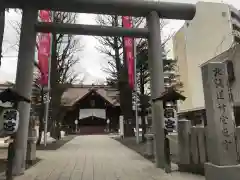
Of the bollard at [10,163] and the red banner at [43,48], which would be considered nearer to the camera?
the bollard at [10,163]

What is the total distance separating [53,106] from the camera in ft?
60.2

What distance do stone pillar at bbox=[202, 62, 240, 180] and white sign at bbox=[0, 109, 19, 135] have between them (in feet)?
16.2

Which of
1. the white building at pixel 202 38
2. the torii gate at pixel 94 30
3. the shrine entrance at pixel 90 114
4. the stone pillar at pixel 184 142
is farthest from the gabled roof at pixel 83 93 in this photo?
the stone pillar at pixel 184 142

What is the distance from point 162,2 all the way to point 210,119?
4.95 metres

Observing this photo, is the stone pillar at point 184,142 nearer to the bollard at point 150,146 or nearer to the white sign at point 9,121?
the bollard at point 150,146

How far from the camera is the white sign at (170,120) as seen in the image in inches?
291

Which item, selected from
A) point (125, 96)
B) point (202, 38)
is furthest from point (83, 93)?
point (202, 38)

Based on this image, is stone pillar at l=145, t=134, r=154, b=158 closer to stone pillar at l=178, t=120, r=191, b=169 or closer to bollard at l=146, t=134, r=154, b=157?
bollard at l=146, t=134, r=154, b=157

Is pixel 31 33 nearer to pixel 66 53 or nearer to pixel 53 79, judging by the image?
pixel 53 79

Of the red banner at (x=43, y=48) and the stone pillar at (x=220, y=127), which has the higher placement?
the red banner at (x=43, y=48)

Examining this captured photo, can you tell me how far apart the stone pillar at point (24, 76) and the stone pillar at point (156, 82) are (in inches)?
161

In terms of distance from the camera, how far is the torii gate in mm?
7484

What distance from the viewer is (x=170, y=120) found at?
24.3 ft

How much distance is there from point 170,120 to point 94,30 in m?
4.22
